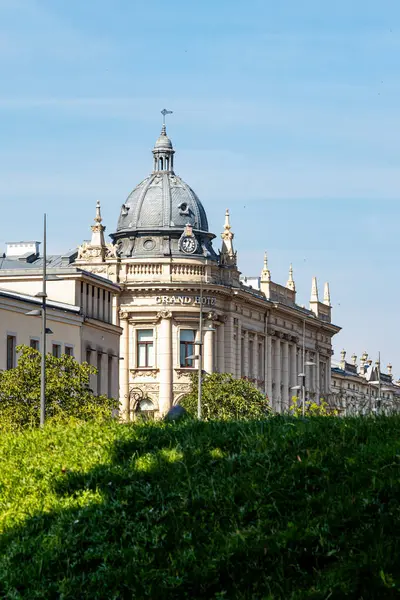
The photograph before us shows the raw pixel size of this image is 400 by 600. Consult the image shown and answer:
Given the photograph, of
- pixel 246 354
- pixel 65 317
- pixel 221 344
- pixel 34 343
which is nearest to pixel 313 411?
pixel 34 343

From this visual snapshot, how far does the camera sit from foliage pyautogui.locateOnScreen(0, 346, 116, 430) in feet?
187

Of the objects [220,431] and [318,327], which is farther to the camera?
[318,327]

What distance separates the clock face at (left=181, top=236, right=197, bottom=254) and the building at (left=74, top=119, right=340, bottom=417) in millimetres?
72

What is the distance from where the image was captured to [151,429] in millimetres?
23703

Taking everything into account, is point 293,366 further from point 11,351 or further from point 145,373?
point 11,351

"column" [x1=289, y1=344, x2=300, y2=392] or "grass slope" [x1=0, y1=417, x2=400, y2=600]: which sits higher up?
"column" [x1=289, y1=344, x2=300, y2=392]

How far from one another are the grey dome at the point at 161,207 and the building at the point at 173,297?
7 centimetres

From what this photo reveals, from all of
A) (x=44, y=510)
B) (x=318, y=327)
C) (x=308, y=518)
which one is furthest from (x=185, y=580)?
(x=318, y=327)

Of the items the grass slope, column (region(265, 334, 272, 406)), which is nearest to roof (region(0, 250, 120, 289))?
column (region(265, 334, 272, 406))

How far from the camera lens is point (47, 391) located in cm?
5791

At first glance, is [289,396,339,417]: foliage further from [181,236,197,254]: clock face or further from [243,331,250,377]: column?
[243,331,250,377]: column

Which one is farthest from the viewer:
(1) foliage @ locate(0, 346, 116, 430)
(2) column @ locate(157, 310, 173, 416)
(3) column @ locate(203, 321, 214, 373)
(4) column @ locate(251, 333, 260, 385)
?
(4) column @ locate(251, 333, 260, 385)

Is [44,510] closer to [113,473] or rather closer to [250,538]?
[113,473]

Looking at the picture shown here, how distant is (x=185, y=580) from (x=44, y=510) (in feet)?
11.1
